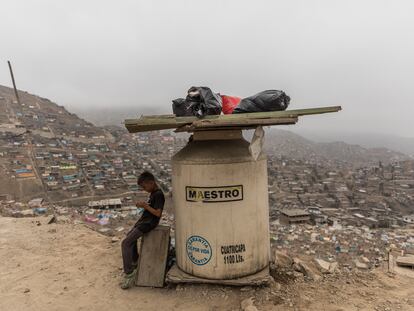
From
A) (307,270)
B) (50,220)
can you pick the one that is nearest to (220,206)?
(307,270)

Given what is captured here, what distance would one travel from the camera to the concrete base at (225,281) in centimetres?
333

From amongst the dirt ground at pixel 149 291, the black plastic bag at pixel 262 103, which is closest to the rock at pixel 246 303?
the dirt ground at pixel 149 291

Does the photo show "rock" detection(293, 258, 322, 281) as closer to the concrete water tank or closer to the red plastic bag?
the concrete water tank

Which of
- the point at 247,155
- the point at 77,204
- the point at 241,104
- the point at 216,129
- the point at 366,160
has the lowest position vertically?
the point at 366,160

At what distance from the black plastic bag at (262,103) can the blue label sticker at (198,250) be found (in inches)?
57.4

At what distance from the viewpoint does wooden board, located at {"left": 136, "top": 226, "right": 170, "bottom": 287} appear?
367 cm

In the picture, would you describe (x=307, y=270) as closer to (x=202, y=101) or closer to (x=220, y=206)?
(x=220, y=206)

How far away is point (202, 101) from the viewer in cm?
305

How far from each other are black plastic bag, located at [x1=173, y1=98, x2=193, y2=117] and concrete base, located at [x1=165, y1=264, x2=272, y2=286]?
5.99 feet

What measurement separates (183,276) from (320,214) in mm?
46522

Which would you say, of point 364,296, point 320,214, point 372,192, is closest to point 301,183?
point 372,192

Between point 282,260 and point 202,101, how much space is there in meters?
→ 2.67

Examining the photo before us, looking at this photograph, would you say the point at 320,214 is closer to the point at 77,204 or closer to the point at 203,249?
the point at 77,204

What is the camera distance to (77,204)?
40344 mm
